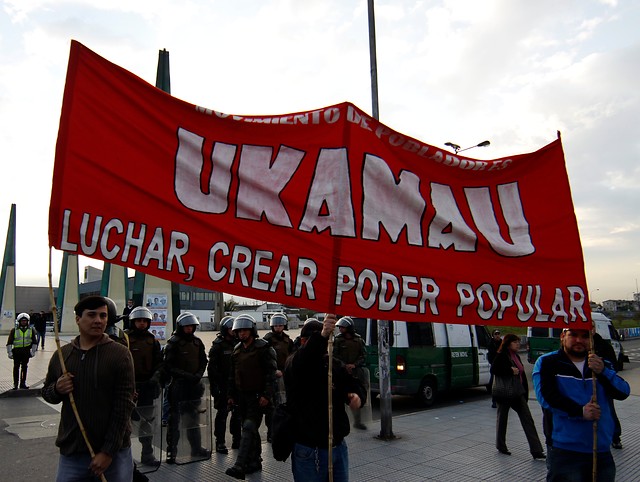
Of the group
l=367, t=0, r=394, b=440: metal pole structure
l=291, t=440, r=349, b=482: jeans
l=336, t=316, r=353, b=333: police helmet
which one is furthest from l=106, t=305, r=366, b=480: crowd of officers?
l=291, t=440, r=349, b=482: jeans

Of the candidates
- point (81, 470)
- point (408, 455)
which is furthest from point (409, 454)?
point (81, 470)

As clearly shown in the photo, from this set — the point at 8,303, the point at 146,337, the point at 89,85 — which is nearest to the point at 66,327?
the point at 8,303

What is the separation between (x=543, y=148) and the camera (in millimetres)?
4320

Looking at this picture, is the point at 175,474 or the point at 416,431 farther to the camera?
the point at 416,431

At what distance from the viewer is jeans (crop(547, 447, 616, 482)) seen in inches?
138

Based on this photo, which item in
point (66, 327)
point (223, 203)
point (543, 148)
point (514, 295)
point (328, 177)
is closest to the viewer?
point (223, 203)

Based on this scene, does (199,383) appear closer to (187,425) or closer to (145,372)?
(187,425)

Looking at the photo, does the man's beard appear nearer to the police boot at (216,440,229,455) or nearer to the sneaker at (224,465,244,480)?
the sneaker at (224,465,244,480)

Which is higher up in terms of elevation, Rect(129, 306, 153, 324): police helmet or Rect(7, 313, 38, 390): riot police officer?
Rect(129, 306, 153, 324): police helmet

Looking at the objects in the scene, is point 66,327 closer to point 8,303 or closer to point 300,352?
point 8,303

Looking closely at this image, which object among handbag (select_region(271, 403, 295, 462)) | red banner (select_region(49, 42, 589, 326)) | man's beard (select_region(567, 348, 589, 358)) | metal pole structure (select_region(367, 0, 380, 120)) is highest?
metal pole structure (select_region(367, 0, 380, 120))

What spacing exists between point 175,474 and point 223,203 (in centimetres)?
420

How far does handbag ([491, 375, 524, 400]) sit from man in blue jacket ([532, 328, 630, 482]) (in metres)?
3.50

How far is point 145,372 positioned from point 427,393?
261 inches
